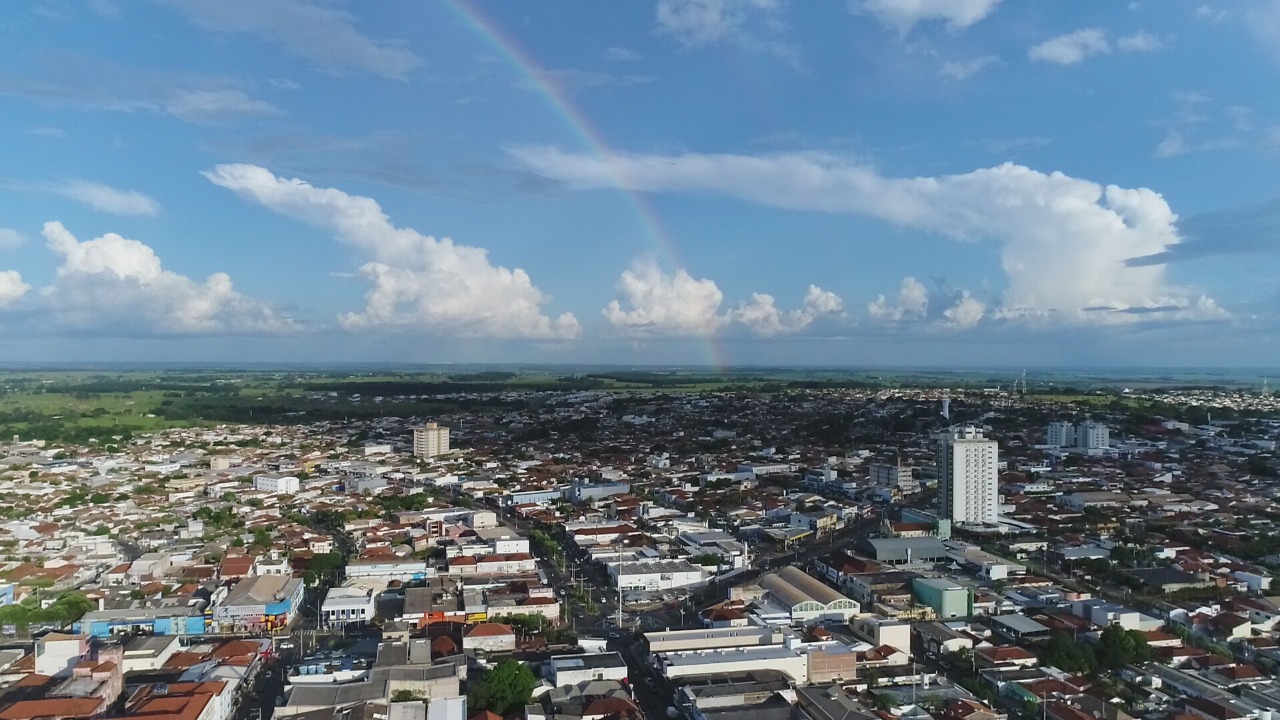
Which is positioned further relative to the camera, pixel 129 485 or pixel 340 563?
pixel 129 485

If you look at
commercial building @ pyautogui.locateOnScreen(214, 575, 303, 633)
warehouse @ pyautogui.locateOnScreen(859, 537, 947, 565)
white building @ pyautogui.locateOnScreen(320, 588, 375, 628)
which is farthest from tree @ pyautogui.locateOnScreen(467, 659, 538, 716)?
warehouse @ pyautogui.locateOnScreen(859, 537, 947, 565)

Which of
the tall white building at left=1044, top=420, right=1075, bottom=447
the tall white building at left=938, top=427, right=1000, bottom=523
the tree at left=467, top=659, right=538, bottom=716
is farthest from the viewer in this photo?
the tall white building at left=1044, top=420, right=1075, bottom=447

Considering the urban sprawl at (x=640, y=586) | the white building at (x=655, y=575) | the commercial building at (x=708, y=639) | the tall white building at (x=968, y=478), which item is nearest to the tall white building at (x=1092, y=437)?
the urban sprawl at (x=640, y=586)

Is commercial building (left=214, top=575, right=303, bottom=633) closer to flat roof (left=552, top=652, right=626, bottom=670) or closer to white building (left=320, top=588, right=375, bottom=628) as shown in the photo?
white building (left=320, top=588, right=375, bottom=628)

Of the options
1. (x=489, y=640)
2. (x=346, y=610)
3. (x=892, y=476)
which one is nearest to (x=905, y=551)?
→ (x=489, y=640)

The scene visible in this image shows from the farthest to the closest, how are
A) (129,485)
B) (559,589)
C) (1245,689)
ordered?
1. (129,485)
2. (559,589)
3. (1245,689)

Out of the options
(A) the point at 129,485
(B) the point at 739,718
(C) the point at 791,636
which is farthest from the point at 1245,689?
(A) the point at 129,485

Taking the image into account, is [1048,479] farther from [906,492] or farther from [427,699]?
[427,699]
